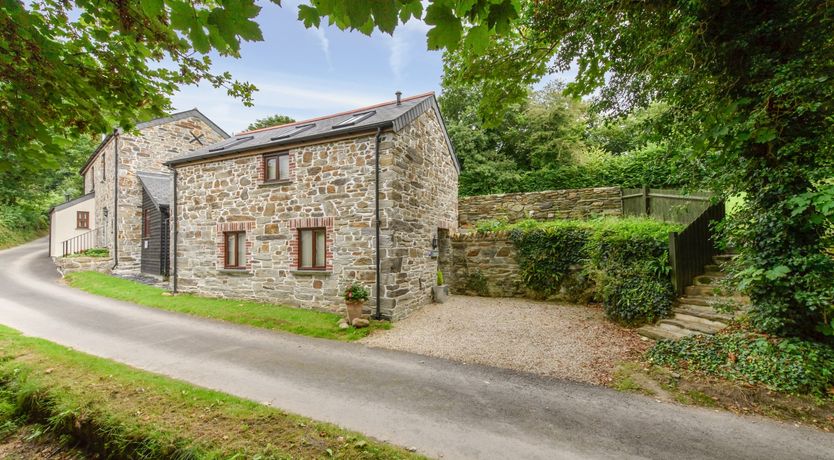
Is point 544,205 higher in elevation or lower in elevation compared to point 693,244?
higher

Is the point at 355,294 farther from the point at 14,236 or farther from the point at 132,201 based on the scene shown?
the point at 14,236

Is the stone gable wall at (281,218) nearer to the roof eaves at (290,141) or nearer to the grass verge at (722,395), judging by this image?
the roof eaves at (290,141)

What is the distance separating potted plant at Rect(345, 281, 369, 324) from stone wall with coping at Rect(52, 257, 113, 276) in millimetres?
15037

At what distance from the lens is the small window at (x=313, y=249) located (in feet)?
30.5

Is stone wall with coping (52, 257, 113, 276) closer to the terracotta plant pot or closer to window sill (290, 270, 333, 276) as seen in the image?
window sill (290, 270, 333, 276)

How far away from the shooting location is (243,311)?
29.8ft

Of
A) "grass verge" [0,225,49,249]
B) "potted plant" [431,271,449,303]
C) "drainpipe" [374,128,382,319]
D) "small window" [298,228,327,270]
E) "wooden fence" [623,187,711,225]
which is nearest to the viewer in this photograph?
"drainpipe" [374,128,382,319]

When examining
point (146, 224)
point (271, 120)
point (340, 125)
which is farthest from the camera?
point (271, 120)

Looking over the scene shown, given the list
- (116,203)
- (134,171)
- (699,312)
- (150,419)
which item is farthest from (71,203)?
(699,312)

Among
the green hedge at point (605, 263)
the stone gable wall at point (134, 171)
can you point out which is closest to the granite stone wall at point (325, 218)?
the green hedge at point (605, 263)

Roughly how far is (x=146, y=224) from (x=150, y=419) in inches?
633

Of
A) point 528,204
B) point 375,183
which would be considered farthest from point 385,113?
point 528,204

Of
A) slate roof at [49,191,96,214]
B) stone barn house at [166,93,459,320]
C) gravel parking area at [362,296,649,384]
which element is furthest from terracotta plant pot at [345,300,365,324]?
slate roof at [49,191,96,214]

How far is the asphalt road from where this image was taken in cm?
346
